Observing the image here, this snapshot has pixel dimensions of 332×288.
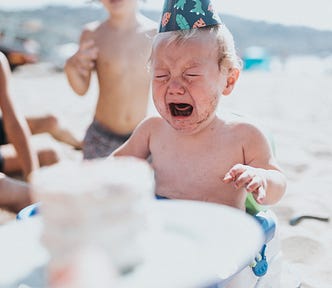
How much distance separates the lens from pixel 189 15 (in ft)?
4.01

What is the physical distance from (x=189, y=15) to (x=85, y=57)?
2.96 ft

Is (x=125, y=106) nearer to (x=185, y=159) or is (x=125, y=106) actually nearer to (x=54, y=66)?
(x=185, y=159)

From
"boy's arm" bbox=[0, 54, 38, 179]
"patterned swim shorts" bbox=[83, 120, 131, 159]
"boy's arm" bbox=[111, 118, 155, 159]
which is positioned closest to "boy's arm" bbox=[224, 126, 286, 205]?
"boy's arm" bbox=[111, 118, 155, 159]

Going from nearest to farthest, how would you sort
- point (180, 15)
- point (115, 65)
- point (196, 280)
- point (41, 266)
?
point (196, 280) → point (41, 266) → point (180, 15) → point (115, 65)

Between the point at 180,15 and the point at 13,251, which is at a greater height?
the point at 180,15

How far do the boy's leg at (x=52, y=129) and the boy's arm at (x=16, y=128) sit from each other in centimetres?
43

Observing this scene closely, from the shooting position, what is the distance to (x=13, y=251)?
60 centimetres

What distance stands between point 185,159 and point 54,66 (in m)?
7.41

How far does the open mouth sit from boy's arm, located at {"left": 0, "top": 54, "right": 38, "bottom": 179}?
1.01 metres

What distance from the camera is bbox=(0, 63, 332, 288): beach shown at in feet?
5.13

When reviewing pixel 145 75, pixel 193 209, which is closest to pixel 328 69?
pixel 145 75

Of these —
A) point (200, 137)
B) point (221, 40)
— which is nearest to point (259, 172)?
point (200, 137)

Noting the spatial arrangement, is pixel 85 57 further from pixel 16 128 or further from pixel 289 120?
pixel 289 120

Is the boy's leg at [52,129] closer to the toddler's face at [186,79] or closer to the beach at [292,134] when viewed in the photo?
the beach at [292,134]
